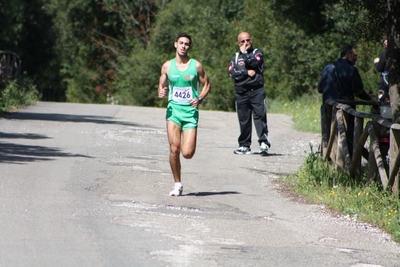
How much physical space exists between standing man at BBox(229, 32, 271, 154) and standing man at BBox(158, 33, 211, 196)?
17.0 ft

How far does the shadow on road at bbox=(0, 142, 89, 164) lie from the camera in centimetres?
1449

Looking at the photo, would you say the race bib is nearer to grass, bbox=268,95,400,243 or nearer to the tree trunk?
grass, bbox=268,95,400,243

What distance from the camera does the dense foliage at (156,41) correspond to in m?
37.5

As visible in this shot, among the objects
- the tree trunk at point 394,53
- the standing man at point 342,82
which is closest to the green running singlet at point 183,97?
the tree trunk at point 394,53

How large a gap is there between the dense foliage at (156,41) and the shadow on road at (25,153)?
Answer: 1134 centimetres

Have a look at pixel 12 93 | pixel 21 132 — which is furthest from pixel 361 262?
pixel 12 93

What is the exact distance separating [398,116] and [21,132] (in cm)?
910

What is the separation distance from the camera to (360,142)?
39.8ft

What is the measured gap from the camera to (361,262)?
8219 mm

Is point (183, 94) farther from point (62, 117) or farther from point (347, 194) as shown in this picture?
point (62, 117)

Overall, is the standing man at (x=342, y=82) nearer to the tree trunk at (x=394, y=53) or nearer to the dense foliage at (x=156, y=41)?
the tree trunk at (x=394, y=53)

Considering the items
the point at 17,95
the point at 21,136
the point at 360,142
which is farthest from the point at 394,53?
the point at 17,95

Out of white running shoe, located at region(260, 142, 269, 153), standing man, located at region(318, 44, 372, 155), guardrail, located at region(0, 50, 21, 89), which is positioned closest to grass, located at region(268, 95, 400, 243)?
standing man, located at region(318, 44, 372, 155)

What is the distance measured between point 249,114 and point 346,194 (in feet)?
19.3
